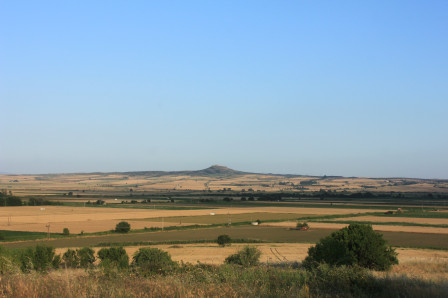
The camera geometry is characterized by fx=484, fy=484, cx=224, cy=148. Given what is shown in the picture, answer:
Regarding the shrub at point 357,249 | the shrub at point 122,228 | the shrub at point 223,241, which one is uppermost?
the shrub at point 357,249

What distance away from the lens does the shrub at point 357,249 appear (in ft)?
89.3

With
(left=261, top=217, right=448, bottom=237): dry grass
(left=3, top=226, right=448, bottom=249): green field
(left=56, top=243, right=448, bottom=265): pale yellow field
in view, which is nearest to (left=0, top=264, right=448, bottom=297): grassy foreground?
(left=56, top=243, right=448, bottom=265): pale yellow field

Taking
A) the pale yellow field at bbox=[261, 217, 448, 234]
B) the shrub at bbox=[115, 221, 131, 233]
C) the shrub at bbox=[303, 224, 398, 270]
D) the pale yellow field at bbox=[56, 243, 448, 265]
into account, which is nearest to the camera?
the shrub at bbox=[303, 224, 398, 270]

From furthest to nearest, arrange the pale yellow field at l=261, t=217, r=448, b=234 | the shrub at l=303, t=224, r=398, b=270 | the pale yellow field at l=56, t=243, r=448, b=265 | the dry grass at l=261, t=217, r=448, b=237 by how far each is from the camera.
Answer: the pale yellow field at l=261, t=217, r=448, b=234 < the dry grass at l=261, t=217, r=448, b=237 < the pale yellow field at l=56, t=243, r=448, b=265 < the shrub at l=303, t=224, r=398, b=270

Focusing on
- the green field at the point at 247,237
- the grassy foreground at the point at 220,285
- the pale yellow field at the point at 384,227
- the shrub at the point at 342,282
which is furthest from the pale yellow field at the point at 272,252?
the grassy foreground at the point at 220,285

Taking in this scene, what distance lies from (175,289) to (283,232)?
62433 mm

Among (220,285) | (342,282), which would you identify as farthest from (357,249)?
(220,285)

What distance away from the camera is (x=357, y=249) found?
92.1 ft

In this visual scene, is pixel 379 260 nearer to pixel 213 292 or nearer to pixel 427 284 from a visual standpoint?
pixel 427 284

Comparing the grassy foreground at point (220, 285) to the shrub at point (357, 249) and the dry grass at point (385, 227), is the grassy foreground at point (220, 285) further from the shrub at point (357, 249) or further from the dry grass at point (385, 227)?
the dry grass at point (385, 227)

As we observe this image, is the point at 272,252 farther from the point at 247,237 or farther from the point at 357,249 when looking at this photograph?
the point at 247,237

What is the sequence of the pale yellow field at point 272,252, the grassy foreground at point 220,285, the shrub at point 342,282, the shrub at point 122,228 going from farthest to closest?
1. the shrub at point 122,228
2. the pale yellow field at point 272,252
3. the shrub at point 342,282
4. the grassy foreground at point 220,285

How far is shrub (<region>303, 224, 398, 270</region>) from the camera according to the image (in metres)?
27.2

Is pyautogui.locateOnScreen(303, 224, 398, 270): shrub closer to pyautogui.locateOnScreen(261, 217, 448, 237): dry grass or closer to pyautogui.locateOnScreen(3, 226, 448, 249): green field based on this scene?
pyautogui.locateOnScreen(3, 226, 448, 249): green field
